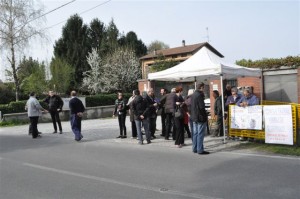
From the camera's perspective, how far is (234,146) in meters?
10.5

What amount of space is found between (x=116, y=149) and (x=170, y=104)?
237 cm

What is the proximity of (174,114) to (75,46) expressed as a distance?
3835cm

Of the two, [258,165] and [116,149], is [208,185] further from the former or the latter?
[116,149]

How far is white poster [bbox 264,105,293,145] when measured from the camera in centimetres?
982

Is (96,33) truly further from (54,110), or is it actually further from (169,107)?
(169,107)

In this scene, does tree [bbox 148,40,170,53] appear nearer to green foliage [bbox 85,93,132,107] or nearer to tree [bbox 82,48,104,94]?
tree [bbox 82,48,104,94]

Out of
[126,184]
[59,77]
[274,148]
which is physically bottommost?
[126,184]

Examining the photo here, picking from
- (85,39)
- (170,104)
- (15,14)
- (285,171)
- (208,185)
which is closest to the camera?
(208,185)

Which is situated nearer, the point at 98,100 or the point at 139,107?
the point at 139,107

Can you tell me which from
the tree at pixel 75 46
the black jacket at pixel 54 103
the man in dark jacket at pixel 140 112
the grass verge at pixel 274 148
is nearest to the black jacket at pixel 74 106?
the man in dark jacket at pixel 140 112

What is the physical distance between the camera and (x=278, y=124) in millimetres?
10055

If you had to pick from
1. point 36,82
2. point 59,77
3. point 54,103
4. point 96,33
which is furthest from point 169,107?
point 96,33

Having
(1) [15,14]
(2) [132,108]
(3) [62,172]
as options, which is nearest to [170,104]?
(2) [132,108]

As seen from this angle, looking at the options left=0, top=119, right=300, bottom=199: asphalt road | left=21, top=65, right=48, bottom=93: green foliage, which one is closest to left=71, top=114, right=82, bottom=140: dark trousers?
left=0, top=119, right=300, bottom=199: asphalt road
